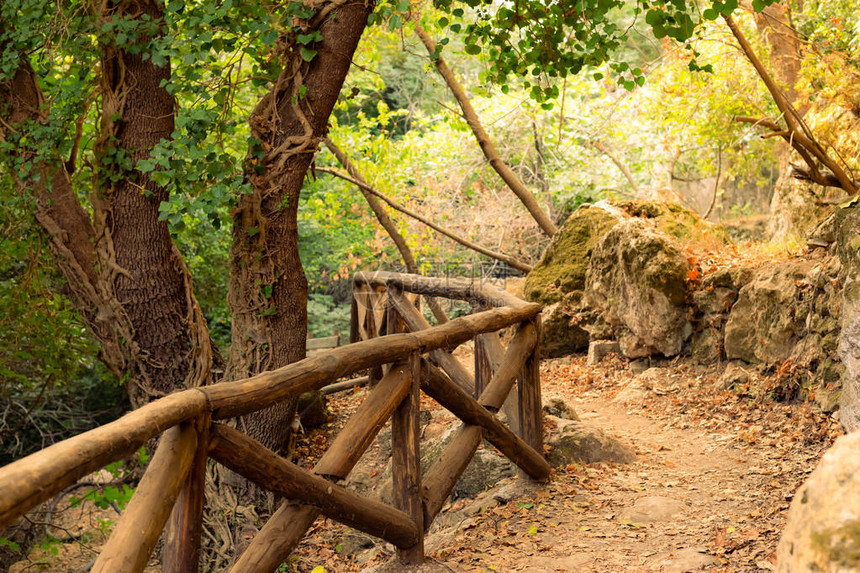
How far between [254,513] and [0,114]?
3740 mm

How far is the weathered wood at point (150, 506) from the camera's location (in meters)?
2.19

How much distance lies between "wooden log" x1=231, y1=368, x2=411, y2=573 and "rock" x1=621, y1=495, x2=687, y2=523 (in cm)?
174

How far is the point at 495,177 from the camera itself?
1566 centimetres

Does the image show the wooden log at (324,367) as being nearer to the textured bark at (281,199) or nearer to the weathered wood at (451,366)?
the weathered wood at (451,366)

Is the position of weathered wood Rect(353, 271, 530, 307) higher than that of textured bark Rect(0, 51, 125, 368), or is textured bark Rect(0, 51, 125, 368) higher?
textured bark Rect(0, 51, 125, 368)

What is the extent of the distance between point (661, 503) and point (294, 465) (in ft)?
8.66

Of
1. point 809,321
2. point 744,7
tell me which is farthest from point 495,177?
point 809,321

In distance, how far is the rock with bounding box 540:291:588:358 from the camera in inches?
375

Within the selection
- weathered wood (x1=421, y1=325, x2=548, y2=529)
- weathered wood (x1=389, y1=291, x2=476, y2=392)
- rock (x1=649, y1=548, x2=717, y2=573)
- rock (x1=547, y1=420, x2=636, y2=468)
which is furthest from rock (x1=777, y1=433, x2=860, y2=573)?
weathered wood (x1=389, y1=291, x2=476, y2=392)

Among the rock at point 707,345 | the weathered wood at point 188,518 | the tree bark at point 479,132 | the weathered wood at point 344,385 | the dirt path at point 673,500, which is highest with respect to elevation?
the tree bark at point 479,132

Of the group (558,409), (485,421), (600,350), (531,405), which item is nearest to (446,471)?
(485,421)

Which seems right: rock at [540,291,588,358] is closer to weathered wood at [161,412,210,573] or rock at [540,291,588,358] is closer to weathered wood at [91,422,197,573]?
weathered wood at [161,412,210,573]

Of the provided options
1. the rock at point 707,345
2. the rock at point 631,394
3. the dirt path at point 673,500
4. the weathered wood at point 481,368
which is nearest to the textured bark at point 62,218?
the weathered wood at point 481,368

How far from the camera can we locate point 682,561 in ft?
11.9
